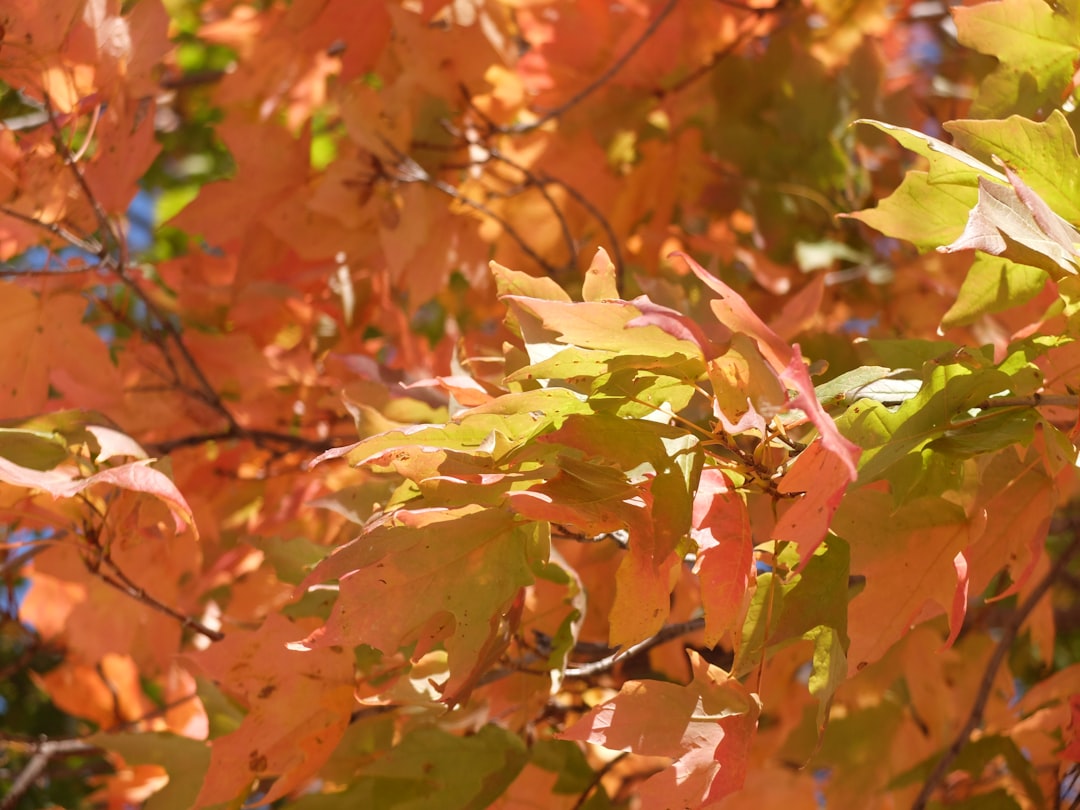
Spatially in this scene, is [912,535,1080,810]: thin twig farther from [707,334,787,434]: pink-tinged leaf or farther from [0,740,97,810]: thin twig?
[0,740,97,810]: thin twig

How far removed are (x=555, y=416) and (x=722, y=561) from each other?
0.11 meters

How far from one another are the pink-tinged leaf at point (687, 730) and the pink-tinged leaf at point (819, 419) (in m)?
0.16

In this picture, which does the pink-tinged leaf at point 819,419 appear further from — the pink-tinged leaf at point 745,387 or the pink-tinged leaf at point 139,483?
the pink-tinged leaf at point 139,483

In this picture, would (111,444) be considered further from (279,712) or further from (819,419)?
(819,419)

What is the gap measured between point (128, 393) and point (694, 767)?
80cm

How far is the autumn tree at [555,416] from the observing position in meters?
0.53

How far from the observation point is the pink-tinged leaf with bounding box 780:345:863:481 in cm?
43

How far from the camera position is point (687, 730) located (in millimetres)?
540

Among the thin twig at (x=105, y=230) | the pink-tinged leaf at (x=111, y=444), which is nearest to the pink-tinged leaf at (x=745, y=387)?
the pink-tinged leaf at (x=111, y=444)

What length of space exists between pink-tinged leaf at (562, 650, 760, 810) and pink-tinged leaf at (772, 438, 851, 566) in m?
0.10

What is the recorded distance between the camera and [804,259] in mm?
1284

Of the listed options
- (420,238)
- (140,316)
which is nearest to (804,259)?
(420,238)

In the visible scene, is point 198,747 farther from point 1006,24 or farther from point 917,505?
point 1006,24

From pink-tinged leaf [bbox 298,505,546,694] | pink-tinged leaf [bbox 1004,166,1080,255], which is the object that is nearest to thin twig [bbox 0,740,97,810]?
pink-tinged leaf [bbox 298,505,546,694]
